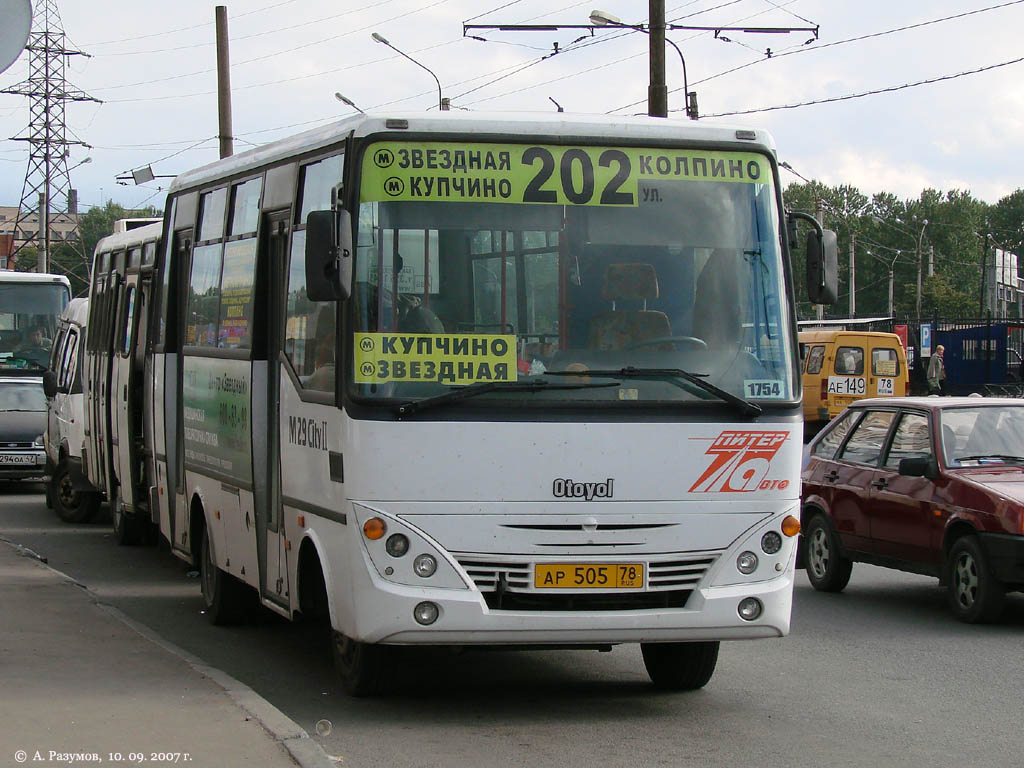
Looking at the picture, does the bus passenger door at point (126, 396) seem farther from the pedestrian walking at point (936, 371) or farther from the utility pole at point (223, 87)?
the pedestrian walking at point (936, 371)

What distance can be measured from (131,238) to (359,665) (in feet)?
29.7

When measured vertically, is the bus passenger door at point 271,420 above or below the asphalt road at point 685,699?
above

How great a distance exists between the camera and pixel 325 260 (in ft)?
24.9

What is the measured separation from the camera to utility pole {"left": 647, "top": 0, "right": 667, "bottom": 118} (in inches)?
864

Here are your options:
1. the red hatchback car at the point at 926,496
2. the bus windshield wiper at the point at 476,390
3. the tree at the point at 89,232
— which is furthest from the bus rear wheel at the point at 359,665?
the tree at the point at 89,232

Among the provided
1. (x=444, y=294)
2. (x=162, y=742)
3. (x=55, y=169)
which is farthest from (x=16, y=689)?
(x=55, y=169)

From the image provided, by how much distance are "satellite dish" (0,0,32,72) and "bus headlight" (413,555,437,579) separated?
300cm

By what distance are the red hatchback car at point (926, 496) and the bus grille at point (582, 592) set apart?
13.3ft

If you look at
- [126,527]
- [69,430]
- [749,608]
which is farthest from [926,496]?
[69,430]

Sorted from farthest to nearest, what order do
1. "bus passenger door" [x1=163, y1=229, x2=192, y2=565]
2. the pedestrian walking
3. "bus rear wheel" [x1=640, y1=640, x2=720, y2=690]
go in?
the pedestrian walking, "bus passenger door" [x1=163, y1=229, x2=192, y2=565], "bus rear wheel" [x1=640, y1=640, x2=720, y2=690]

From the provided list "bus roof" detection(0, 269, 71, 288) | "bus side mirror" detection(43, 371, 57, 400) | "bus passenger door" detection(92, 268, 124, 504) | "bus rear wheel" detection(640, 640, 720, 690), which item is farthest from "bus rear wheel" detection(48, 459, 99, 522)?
"bus rear wheel" detection(640, 640, 720, 690)

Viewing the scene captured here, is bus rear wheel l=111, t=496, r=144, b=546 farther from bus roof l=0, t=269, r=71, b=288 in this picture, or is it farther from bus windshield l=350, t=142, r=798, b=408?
bus roof l=0, t=269, r=71, b=288

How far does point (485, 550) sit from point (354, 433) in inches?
33.1

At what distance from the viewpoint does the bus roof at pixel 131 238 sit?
15.3m
